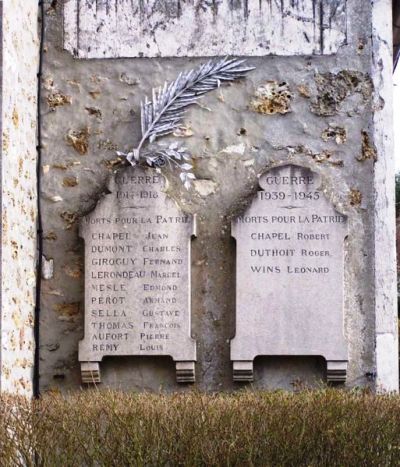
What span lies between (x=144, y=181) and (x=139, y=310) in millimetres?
1007

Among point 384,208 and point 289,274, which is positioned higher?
point 384,208

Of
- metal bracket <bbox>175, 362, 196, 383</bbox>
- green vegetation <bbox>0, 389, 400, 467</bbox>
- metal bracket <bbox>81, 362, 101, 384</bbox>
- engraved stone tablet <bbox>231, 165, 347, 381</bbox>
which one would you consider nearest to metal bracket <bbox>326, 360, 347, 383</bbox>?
engraved stone tablet <bbox>231, 165, 347, 381</bbox>

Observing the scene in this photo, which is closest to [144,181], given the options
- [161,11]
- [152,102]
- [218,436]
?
[152,102]

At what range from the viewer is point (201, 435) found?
260 inches

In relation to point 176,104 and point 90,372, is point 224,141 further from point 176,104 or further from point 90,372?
point 90,372

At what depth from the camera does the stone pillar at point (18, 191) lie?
845 centimetres

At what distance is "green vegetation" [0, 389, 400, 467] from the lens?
21.6 feet

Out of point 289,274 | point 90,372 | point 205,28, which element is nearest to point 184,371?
point 90,372

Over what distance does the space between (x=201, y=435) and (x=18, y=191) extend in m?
3.00

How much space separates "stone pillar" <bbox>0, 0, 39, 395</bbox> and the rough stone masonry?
0.69 ft

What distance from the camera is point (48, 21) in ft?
31.7

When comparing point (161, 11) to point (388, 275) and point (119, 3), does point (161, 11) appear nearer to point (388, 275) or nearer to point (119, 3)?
point (119, 3)

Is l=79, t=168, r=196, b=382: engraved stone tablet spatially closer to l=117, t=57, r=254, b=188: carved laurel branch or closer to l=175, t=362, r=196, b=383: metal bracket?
l=175, t=362, r=196, b=383: metal bracket

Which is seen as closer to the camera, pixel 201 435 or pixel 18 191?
pixel 201 435
